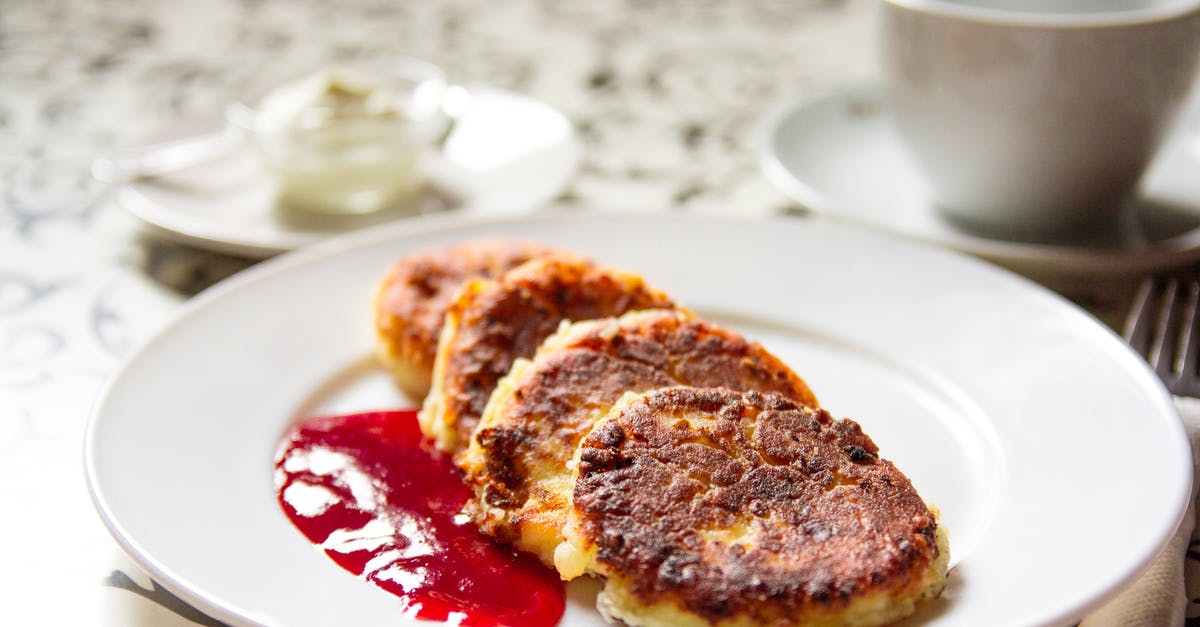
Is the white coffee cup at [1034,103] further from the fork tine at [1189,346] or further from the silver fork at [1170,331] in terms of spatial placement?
the fork tine at [1189,346]

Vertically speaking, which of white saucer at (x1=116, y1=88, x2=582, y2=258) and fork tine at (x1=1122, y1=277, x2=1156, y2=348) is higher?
fork tine at (x1=1122, y1=277, x2=1156, y2=348)

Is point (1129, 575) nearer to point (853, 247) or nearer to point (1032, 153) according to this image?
point (853, 247)

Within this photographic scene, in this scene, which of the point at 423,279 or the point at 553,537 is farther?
the point at 423,279

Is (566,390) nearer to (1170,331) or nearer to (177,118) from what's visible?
(1170,331)

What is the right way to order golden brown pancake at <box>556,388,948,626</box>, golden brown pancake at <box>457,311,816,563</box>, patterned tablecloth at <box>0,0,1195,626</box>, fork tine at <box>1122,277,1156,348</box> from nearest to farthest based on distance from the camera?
golden brown pancake at <box>556,388,948,626</box>, golden brown pancake at <box>457,311,816,563</box>, patterned tablecloth at <box>0,0,1195,626</box>, fork tine at <box>1122,277,1156,348</box>

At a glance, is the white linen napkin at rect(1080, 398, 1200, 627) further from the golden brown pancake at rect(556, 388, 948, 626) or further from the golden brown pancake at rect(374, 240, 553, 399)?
the golden brown pancake at rect(374, 240, 553, 399)

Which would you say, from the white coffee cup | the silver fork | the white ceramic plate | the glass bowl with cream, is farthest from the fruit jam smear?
the white coffee cup

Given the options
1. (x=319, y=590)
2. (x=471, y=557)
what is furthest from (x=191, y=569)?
(x=471, y=557)
